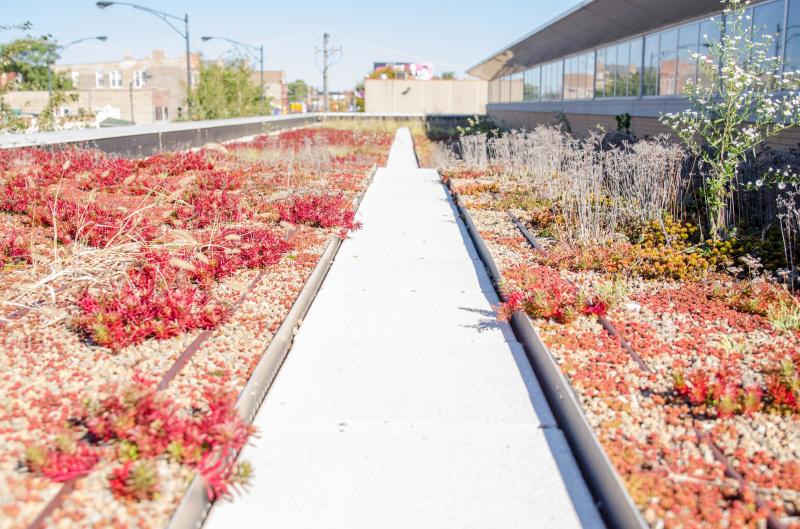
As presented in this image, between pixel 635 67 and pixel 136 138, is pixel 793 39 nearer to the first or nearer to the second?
pixel 635 67

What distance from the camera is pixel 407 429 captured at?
404cm

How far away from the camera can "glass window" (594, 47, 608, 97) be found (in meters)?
23.0

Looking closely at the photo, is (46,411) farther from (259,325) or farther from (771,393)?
(771,393)

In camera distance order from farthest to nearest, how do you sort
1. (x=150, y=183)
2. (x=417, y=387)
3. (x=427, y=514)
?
1. (x=150, y=183)
2. (x=417, y=387)
3. (x=427, y=514)

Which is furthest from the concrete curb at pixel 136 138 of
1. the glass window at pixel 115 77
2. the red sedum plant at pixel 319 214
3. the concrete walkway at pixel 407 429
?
the glass window at pixel 115 77

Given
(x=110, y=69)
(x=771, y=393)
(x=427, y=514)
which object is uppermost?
(x=110, y=69)

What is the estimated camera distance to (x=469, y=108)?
6762cm

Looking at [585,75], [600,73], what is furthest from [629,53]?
[585,75]

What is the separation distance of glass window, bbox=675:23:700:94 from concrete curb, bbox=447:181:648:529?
12688 millimetres

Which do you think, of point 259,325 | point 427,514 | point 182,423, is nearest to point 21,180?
point 259,325

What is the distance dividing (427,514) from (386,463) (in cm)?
49

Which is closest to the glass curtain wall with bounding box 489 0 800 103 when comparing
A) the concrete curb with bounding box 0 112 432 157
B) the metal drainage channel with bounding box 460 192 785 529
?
the metal drainage channel with bounding box 460 192 785 529

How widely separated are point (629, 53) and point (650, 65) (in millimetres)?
1868

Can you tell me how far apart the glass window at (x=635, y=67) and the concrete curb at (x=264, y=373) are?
1403cm
